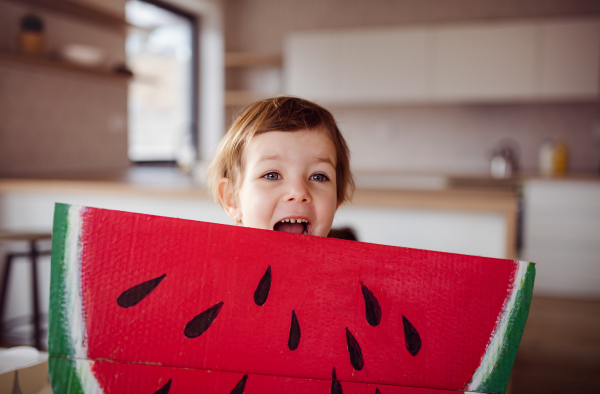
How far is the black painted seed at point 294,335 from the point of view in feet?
1.67

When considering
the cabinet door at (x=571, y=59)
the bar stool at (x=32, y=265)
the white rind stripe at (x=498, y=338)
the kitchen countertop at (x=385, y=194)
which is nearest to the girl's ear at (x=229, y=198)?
the white rind stripe at (x=498, y=338)

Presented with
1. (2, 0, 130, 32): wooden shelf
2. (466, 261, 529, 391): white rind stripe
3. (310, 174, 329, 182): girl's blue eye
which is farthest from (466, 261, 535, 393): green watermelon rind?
(2, 0, 130, 32): wooden shelf

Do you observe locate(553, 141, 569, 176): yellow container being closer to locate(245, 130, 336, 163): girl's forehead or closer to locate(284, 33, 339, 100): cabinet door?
locate(284, 33, 339, 100): cabinet door

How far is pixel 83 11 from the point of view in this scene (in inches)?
115

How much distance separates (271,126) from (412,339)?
39 centimetres

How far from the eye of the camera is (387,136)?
457cm

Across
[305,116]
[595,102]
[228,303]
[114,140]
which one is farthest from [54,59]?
[595,102]

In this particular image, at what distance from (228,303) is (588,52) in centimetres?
403

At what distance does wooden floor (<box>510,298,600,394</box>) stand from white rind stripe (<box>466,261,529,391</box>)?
69.1 inches

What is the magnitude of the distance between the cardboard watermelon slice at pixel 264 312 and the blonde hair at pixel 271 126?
29cm

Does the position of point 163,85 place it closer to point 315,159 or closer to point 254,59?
point 254,59

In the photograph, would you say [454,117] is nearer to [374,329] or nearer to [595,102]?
[595,102]

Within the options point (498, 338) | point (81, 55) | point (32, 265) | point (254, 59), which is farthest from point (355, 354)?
point (254, 59)

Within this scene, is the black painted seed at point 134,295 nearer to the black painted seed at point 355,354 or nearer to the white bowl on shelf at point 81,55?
the black painted seed at point 355,354
